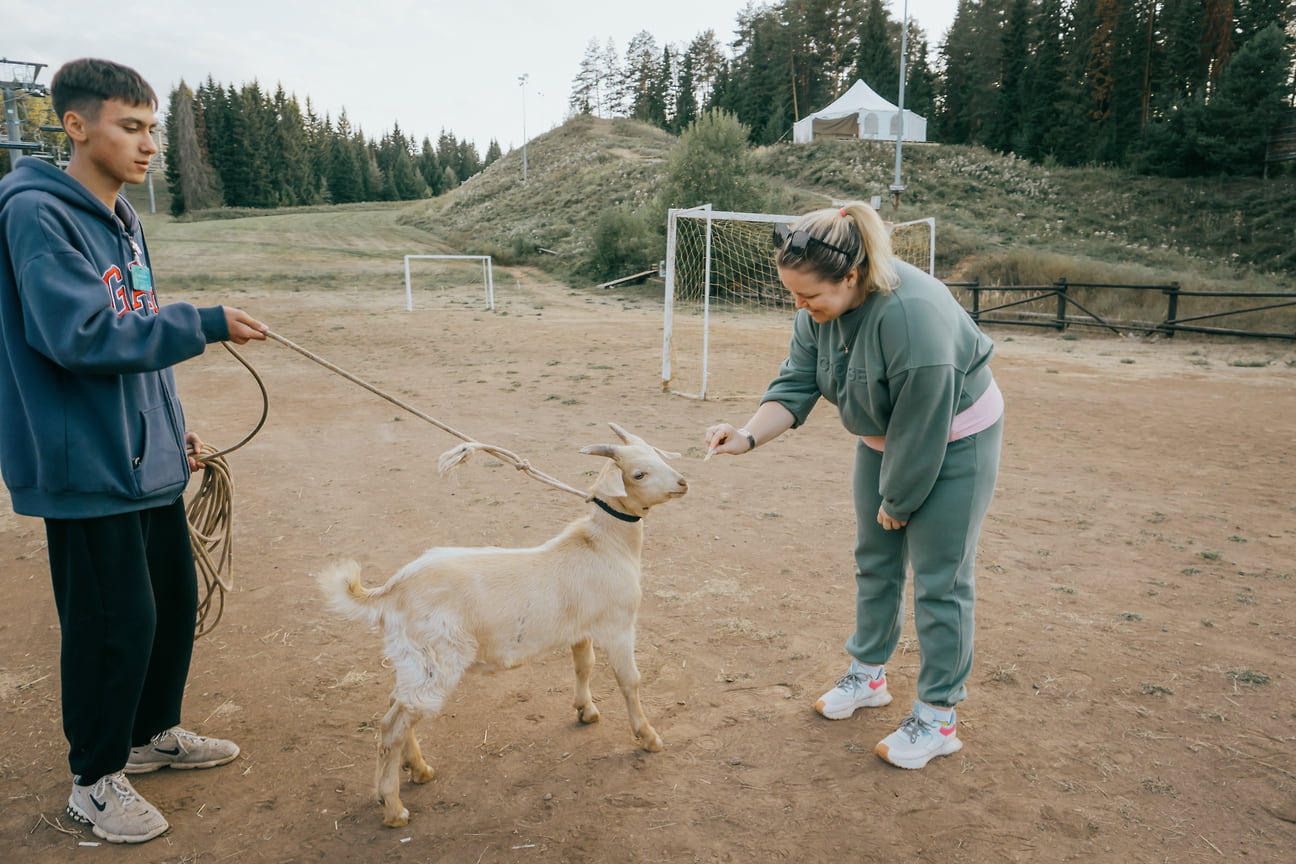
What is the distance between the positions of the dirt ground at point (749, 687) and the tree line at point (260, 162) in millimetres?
68867

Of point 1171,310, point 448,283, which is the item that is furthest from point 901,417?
point 448,283

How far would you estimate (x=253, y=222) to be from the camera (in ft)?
159

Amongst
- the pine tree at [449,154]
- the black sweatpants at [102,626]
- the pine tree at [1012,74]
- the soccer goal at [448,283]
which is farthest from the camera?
the pine tree at [449,154]

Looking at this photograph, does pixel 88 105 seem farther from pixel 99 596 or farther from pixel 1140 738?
pixel 1140 738

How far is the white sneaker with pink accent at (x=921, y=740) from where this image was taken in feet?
9.56

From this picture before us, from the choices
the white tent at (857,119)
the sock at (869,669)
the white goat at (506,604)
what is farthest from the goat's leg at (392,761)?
the white tent at (857,119)

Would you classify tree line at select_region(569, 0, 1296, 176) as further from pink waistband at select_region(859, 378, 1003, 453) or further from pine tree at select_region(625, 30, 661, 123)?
pink waistband at select_region(859, 378, 1003, 453)

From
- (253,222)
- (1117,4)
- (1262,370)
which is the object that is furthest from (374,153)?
(1262,370)

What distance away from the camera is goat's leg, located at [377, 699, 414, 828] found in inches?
103

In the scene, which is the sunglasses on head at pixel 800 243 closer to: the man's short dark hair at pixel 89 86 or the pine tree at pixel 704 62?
the man's short dark hair at pixel 89 86

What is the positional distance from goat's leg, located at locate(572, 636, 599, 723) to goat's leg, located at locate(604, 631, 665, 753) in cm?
24

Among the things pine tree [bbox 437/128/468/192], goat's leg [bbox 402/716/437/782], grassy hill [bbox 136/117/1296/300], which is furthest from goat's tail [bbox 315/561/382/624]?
pine tree [bbox 437/128/468/192]

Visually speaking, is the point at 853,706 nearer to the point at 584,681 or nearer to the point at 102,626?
the point at 584,681

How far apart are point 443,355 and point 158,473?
457 inches
